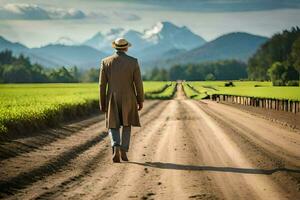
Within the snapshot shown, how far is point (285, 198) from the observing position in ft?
25.6

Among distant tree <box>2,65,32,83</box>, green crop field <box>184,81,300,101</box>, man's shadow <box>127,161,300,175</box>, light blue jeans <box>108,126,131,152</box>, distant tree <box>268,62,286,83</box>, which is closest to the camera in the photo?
man's shadow <box>127,161,300,175</box>

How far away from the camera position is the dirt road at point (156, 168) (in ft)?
27.2

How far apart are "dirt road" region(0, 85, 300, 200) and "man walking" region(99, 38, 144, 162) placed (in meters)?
0.64

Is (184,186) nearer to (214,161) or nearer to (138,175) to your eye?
(138,175)

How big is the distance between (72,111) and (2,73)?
475ft

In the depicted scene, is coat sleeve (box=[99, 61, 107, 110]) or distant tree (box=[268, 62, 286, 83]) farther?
distant tree (box=[268, 62, 286, 83])

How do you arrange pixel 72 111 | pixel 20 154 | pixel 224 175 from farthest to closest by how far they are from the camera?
pixel 72 111
pixel 20 154
pixel 224 175

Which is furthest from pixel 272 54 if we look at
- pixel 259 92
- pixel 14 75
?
pixel 259 92

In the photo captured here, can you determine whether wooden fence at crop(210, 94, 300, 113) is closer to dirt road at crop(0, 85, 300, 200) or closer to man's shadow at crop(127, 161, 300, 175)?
dirt road at crop(0, 85, 300, 200)

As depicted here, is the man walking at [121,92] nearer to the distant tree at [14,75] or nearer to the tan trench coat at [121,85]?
the tan trench coat at [121,85]

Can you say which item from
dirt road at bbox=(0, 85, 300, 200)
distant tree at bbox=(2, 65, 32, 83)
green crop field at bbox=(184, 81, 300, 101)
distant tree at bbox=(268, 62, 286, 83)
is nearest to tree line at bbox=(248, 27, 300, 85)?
distant tree at bbox=(268, 62, 286, 83)

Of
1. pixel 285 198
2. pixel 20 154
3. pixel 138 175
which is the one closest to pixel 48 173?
pixel 138 175

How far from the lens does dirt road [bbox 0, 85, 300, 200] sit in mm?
8297

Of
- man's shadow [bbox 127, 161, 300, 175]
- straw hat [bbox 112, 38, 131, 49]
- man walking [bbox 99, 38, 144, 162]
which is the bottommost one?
man's shadow [bbox 127, 161, 300, 175]
